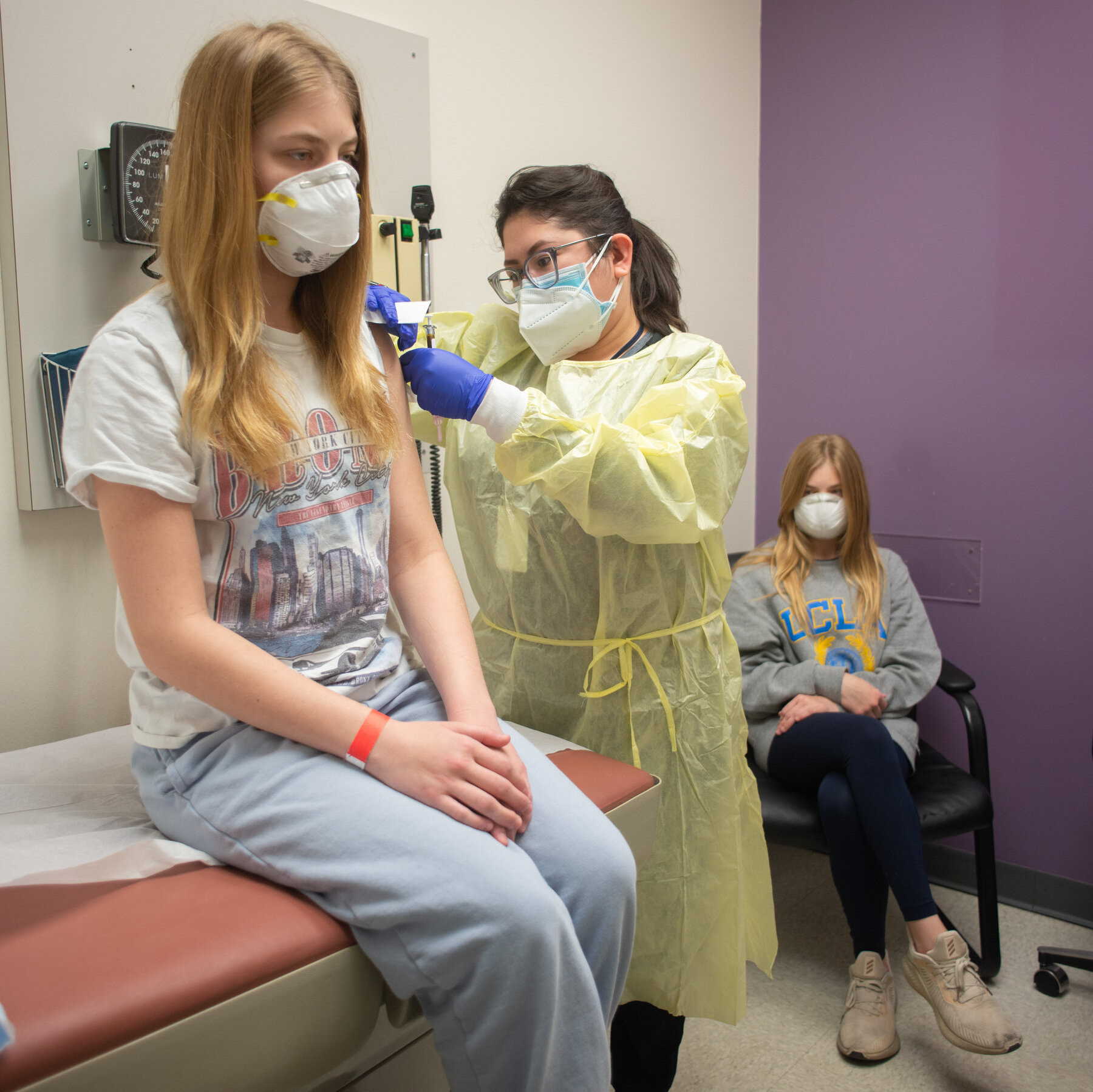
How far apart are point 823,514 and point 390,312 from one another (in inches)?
52.8

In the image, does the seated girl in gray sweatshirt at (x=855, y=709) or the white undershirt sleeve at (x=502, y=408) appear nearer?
the white undershirt sleeve at (x=502, y=408)

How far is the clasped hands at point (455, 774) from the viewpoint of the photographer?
3.02 feet

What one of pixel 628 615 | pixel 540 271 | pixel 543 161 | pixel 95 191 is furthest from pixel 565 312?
pixel 543 161

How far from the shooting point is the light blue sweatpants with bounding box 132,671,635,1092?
2.76 ft

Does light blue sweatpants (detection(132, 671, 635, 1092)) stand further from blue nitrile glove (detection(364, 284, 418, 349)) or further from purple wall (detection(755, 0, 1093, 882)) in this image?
purple wall (detection(755, 0, 1093, 882))

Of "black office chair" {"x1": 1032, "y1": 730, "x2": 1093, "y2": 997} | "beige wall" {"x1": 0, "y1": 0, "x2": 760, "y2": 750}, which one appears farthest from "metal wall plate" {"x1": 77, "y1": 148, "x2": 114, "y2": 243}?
"black office chair" {"x1": 1032, "y1": 730, "x2": 1093, "y2": 997}

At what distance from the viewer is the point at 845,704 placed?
2055 mm

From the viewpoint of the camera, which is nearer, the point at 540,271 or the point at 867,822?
the point at 540,271

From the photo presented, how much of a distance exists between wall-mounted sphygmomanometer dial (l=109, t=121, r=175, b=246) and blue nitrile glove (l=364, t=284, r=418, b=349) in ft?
1.21

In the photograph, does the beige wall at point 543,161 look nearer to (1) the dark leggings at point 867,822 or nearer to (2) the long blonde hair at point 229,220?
(2) the long blonde hair at point 229,220

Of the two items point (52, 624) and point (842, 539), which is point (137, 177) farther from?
point (842, 539)

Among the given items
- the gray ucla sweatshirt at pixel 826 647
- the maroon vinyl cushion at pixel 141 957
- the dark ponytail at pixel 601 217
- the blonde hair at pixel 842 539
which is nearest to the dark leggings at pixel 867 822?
the gray ucla sweatshirt at pixel 826 647

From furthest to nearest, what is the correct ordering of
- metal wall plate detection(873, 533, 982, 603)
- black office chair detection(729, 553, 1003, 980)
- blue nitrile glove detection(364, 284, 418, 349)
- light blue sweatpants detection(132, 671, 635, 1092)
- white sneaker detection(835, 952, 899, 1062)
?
metal wall plate detection(873, 533, 982, 603) → black office chair detection(729, 553, 1003, 980) → white sneaker detection(835, 952, 899, 1062) → blue nitrile glove detection(364, 284, 418, 349) → light blue sweatpants detection(132, 671, 635, 1092)

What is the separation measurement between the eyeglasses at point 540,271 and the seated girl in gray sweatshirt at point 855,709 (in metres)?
1.05
